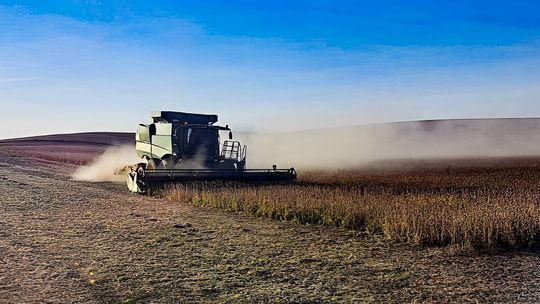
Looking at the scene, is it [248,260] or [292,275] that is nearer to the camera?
[292,275]

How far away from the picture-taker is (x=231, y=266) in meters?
8.01

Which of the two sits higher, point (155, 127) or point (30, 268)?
point (155, 127)

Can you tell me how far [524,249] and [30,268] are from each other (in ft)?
24.4

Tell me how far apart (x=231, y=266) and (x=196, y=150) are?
44.6 ft

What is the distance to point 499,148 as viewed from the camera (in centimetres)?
5522

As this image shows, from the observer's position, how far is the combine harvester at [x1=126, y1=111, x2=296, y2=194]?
20166mm

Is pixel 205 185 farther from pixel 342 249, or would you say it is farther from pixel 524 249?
pixel 524 249

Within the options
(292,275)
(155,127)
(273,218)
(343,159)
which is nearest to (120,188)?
(155,127)

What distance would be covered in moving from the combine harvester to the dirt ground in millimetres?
7823

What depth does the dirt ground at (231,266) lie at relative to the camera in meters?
6.65

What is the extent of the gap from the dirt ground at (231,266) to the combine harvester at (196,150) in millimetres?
7823

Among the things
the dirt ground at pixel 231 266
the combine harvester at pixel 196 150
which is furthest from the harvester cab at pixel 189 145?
the dirt ground at pixel 231 266

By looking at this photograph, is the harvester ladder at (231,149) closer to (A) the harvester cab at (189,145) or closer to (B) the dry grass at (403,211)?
(A) the harvester cab at (189,145)

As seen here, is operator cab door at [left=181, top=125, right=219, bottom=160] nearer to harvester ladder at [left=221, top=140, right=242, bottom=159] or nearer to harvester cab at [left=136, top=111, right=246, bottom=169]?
harvester cab at [left=136, top=111, right=246, bottom=169]
